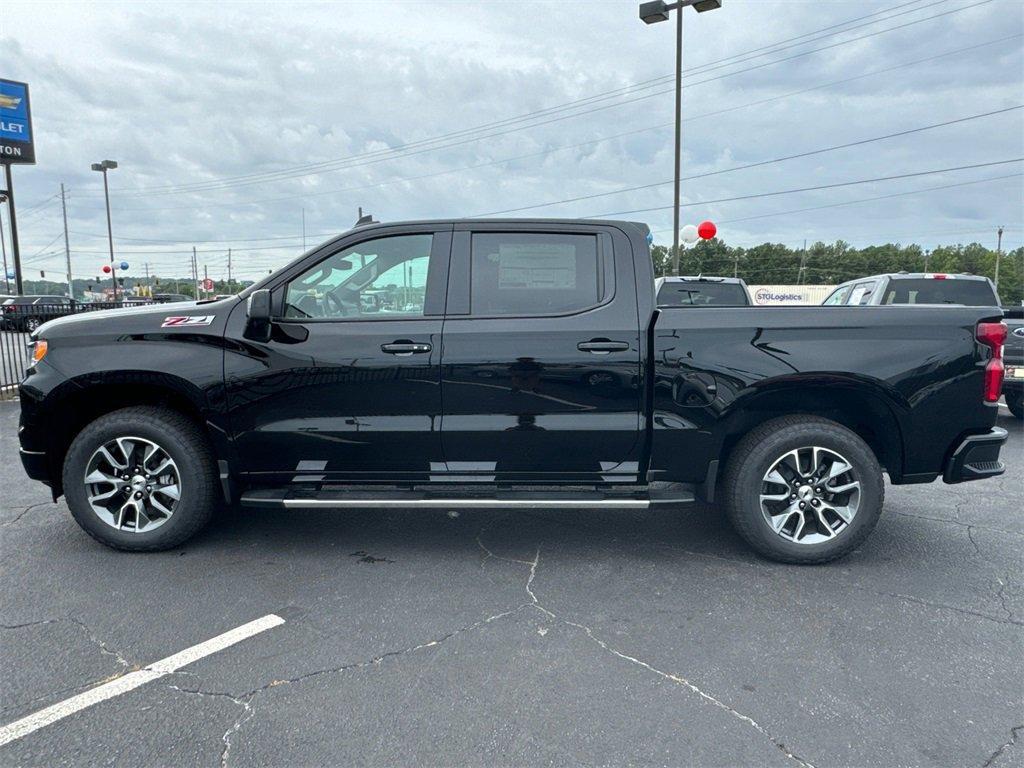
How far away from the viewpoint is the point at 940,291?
7.76 m

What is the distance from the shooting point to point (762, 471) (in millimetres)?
3650

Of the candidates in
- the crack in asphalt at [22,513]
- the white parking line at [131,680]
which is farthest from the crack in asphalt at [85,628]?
the crack in asphalt at [22,513]

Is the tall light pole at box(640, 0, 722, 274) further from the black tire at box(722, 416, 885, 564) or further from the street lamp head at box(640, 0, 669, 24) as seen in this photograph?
the black tire at box(722, 416, 885, 564)

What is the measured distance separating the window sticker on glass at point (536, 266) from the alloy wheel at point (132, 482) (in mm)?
2264

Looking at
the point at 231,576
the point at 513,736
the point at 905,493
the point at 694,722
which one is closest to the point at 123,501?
the point at 231,576

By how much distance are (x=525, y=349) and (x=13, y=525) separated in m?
3.70

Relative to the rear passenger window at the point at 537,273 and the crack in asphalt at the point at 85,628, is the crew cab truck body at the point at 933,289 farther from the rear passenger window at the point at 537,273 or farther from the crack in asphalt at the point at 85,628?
the crack in asphalt at the point at 85,628

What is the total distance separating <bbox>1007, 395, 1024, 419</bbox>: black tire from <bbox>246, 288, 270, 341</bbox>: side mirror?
8613mm

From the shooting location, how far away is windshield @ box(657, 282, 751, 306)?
923 centimetres

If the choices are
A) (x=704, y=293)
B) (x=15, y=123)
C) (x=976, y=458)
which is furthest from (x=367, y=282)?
(x=15, y=123)

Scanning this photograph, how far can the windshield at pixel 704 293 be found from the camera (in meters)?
9.23

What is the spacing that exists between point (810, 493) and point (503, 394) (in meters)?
1.85

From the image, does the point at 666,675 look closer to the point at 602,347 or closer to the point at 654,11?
the point at 602,347

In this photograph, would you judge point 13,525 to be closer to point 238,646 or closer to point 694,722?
point 238,646
